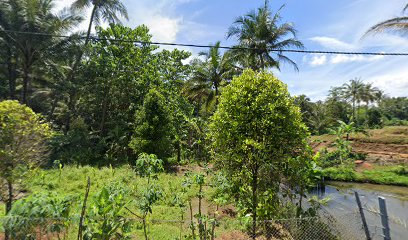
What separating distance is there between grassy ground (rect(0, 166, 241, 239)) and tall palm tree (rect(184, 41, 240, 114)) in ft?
26.5

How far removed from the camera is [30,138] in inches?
219

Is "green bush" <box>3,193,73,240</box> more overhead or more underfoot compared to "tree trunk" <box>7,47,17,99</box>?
more underfoot

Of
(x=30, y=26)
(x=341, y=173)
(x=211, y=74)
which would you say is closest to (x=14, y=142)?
(x=30, y=26)

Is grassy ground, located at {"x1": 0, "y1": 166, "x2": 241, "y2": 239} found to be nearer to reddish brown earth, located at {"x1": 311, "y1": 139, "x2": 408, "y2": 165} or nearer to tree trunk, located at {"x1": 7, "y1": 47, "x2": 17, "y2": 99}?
tree trunk, located at {"x1": 7, "y1": 47, "x2": 17, "y2": 99}

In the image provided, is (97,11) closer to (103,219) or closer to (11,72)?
(11,72)

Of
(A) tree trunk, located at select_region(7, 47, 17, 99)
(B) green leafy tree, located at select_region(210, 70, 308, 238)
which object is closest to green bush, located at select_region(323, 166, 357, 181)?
(B) green leafy tree, located at select_region(210, 70, 308, 238)

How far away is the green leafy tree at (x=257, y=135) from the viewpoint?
201 inches

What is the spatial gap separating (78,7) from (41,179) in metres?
13.3

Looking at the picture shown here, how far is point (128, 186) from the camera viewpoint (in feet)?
31.7

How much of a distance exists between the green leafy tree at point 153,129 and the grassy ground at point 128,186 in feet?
5.16

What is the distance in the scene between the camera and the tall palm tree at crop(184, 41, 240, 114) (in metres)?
17.9

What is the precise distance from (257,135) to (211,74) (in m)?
13.9

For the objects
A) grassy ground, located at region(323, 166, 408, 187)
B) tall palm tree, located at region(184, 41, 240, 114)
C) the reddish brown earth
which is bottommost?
grassy ground, located at region(323, 166, 408, 187)

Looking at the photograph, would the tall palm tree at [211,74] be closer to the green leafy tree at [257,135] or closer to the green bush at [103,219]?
the green leafy tree at [257,135]
